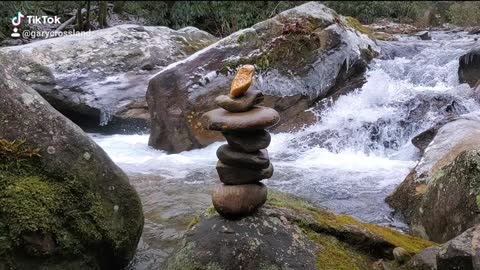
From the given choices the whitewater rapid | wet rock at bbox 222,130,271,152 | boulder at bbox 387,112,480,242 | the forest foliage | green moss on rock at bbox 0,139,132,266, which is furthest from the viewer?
the forest foliage

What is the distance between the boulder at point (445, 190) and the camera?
3.75m

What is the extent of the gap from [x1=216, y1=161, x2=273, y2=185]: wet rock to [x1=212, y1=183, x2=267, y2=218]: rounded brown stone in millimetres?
50

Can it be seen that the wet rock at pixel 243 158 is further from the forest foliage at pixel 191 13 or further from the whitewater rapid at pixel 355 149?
the forest foliage at pixel 191 13

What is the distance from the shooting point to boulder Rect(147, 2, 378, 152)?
28.5ft

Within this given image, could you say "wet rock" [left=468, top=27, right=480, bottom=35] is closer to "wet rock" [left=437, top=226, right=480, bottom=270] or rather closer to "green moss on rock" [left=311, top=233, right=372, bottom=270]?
"green moss on rock" [left=311, top=233, right=372, bottom=270]

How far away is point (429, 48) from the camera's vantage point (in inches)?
510

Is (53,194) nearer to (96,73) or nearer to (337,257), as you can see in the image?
(337,257)

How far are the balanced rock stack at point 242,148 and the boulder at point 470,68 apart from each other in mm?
7569

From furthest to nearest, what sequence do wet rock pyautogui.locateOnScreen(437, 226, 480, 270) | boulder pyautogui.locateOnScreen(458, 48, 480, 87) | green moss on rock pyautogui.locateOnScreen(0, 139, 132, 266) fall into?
1. boulder pyautogui.locateOnScreen(458, 48, 480, 87)
2. green moss on rock pyautogui.locateOnScreen(0, 139, 132, 266)
3. wet rock pyautogui.locateOnScreen(437, 226, 480, 270)

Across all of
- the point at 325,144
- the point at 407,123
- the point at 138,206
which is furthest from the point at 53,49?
the point at 138,206

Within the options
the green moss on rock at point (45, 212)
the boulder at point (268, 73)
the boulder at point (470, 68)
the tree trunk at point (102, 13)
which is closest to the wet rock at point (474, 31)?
the boulder at point (470, 68)

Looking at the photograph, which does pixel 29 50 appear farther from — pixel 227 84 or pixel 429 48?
pixel 429 48

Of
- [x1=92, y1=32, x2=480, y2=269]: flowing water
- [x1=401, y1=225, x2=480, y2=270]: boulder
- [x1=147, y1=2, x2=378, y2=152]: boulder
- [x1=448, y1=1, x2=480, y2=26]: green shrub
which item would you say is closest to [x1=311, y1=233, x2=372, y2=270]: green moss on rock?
Result: [x1=401, y1=225, x2=480, y2=270]: boulder

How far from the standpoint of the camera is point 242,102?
3604 mm
